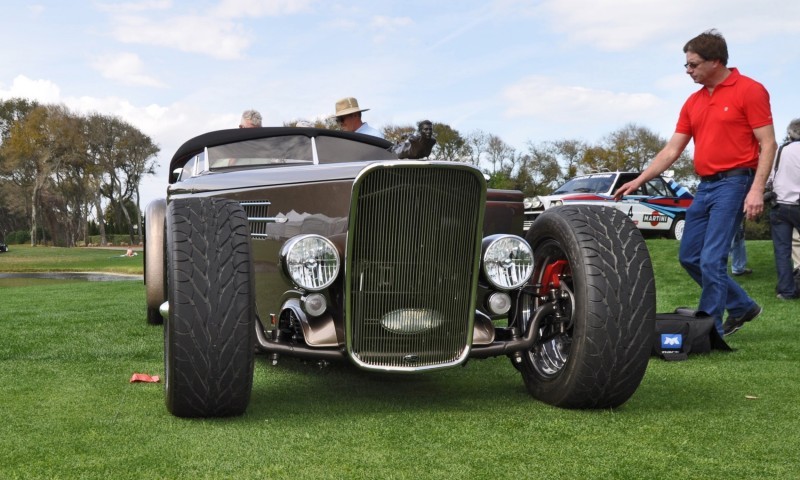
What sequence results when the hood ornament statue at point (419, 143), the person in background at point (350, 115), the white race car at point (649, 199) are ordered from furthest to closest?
the white race car at point (649, 199) → the person in background at point (350, 115) → the hood ornament statue at point (419, 143)

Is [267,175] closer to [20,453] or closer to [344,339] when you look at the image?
[344,339]

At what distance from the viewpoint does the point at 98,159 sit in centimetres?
5166

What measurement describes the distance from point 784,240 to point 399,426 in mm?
7131

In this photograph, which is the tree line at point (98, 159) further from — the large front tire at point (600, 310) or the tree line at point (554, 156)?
the large front tire at point (600, 310)

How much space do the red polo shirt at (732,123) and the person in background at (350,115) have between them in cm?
284

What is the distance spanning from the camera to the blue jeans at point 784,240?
8.98 m

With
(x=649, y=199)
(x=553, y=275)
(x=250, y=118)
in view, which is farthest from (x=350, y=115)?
(x=649, y=199)

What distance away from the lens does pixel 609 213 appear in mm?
3938

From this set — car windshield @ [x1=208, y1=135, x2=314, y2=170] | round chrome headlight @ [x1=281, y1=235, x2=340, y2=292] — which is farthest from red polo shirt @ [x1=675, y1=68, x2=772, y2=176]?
round chrome headlight @ [x1=281, y1=235, x2=340, y2=292]

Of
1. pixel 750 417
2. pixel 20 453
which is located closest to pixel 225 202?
pixel 20 453

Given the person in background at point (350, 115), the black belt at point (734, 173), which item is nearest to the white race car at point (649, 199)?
the person in background at point (350, 115)

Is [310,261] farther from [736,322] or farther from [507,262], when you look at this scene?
[736,322]

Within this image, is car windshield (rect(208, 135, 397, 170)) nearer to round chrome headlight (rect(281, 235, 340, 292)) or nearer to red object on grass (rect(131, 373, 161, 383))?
red object on grass (rect(131, 373, 161, 383))

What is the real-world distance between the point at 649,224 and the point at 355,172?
1834cm
